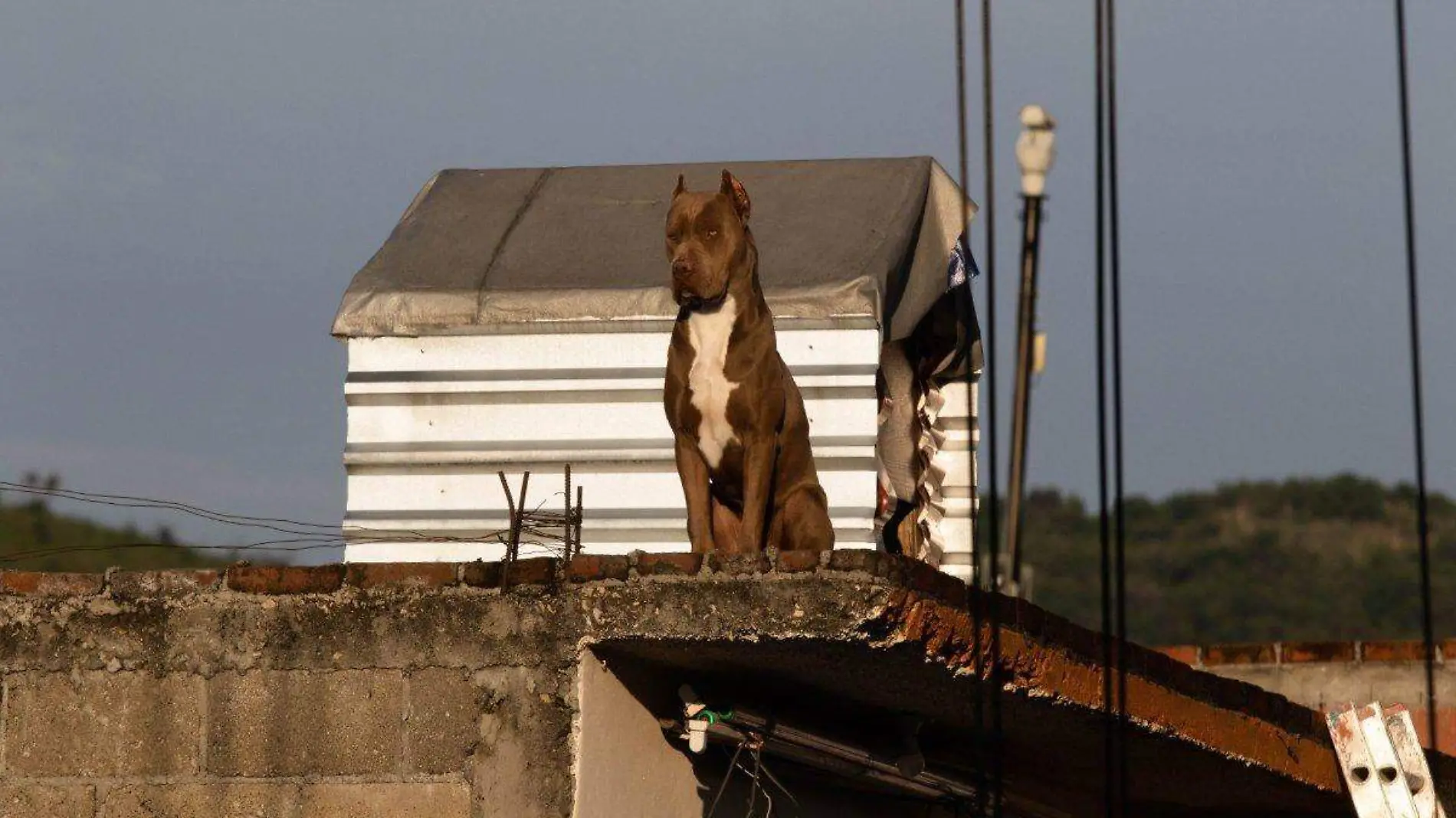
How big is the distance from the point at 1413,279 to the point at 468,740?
2.63 meters

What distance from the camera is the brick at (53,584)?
613 centimetres

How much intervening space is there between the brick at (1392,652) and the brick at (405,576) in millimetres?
7167

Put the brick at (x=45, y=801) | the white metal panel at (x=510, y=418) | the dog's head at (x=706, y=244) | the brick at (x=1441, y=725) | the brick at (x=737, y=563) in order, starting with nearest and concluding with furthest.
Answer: the brick at (x=737, y=563) < the brick at (x=45, y=801) < the dog's head at (x=706, y=244) < the white metal panel at (x=510, y=418) < the brick at (x=1441, y=725)

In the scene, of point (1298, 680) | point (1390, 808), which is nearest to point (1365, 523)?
point (1298, 680)

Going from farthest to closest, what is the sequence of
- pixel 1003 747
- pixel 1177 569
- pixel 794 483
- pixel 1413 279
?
1. pixel 1177 569
2. pixel 1003 747
3. pixel 794 483
4. pixel 1413 279

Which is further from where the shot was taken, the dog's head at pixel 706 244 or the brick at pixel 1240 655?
the brick at pixel 1240 655

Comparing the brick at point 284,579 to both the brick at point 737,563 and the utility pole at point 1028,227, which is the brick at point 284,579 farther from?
the utility pole at point 1028,227

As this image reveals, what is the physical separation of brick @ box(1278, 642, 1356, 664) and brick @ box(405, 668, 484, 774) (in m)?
7.06

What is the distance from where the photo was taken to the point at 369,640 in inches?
232

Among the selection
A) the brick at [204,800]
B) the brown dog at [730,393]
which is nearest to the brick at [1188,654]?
the brown dog at [730,393]

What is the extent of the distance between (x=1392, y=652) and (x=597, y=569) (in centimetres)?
714

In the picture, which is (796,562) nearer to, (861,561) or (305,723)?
(861,561)

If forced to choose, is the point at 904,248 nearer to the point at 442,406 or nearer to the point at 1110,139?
the point at 442,406

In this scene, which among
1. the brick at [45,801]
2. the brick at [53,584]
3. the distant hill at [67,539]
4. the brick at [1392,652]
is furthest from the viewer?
the distant hill at [67,539]
